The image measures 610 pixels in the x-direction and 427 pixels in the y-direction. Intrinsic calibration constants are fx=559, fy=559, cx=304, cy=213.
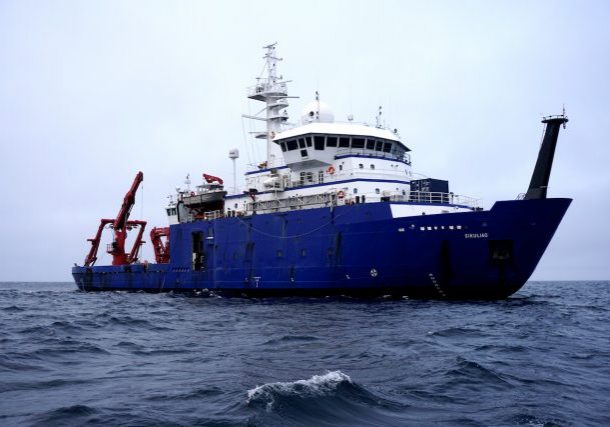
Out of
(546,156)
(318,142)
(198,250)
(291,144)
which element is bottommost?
(198,250)

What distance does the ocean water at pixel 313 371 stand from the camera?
806cm

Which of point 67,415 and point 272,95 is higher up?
point 272,95

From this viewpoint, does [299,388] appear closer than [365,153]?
Yes

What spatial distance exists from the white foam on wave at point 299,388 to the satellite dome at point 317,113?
80.8 ft

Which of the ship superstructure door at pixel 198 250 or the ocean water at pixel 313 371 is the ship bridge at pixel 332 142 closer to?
the ship superstructure door at pixel 198 250

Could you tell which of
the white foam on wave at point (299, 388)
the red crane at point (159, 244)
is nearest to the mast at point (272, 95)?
the red crane at point (159, 244)

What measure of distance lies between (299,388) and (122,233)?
41.7m

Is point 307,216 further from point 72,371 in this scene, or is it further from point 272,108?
point 72,371

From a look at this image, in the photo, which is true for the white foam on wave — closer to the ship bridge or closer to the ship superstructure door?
the ship bridge

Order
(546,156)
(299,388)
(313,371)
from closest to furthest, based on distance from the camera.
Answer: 1. (299,388)
2. (313,371)
3. (546,156)

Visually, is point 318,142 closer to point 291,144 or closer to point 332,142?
point 332,142

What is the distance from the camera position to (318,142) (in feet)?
103

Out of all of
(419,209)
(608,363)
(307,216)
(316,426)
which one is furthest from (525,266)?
(316,426)

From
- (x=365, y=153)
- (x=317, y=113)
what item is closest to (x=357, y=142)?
(x=365, y=153)
